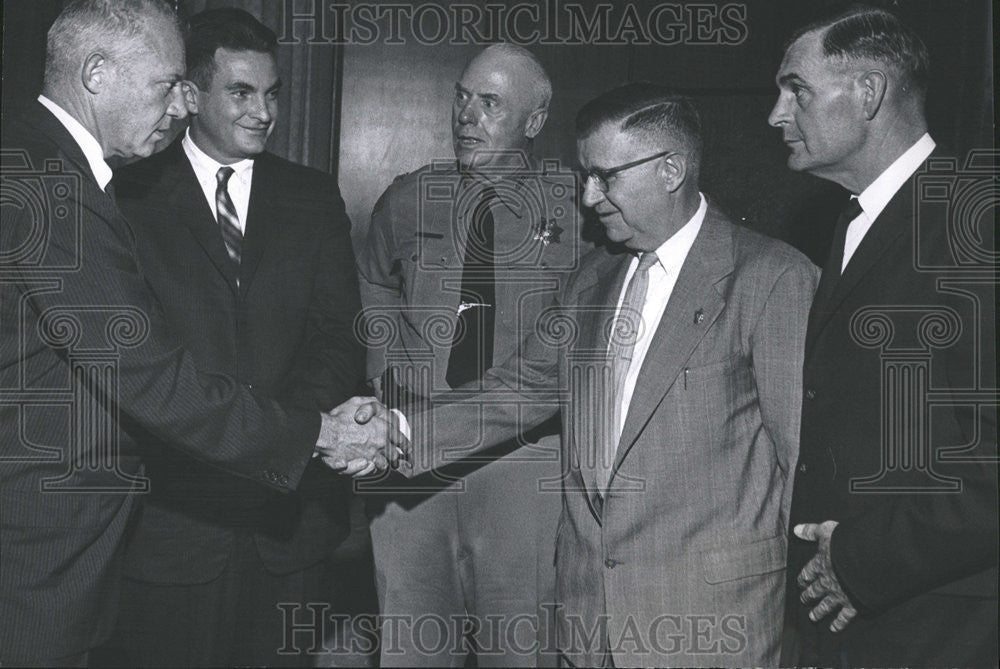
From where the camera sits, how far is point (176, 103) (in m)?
2.40

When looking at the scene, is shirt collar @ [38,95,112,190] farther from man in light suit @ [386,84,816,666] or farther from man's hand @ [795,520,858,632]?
man's hand @ [795,520,858,632]

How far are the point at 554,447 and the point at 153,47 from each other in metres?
1.40

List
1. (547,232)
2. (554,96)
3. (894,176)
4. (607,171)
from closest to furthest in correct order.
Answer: (894,176)
(607,171)
(547,232)
(554,96)

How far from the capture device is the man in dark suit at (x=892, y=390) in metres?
1.85

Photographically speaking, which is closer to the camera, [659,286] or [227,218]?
[659,286]

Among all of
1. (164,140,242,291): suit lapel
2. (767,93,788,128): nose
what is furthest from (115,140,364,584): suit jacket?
(767,93,788,128): nose

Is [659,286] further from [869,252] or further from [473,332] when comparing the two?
[473,332]

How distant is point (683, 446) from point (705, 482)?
89 millimetres

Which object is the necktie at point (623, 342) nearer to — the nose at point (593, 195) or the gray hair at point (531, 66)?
the nose at point (593, 195)

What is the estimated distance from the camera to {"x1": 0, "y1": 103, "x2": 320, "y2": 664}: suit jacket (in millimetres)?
2027

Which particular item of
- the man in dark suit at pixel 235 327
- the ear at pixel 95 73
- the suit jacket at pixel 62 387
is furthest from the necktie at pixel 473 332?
the ear at pixel 95 73

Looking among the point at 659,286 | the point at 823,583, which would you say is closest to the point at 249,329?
the point at 659,286

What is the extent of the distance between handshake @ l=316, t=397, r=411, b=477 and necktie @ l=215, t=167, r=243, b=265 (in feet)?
1.59

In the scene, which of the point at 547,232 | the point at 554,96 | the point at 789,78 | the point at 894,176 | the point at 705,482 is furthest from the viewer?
the point at 554,96
